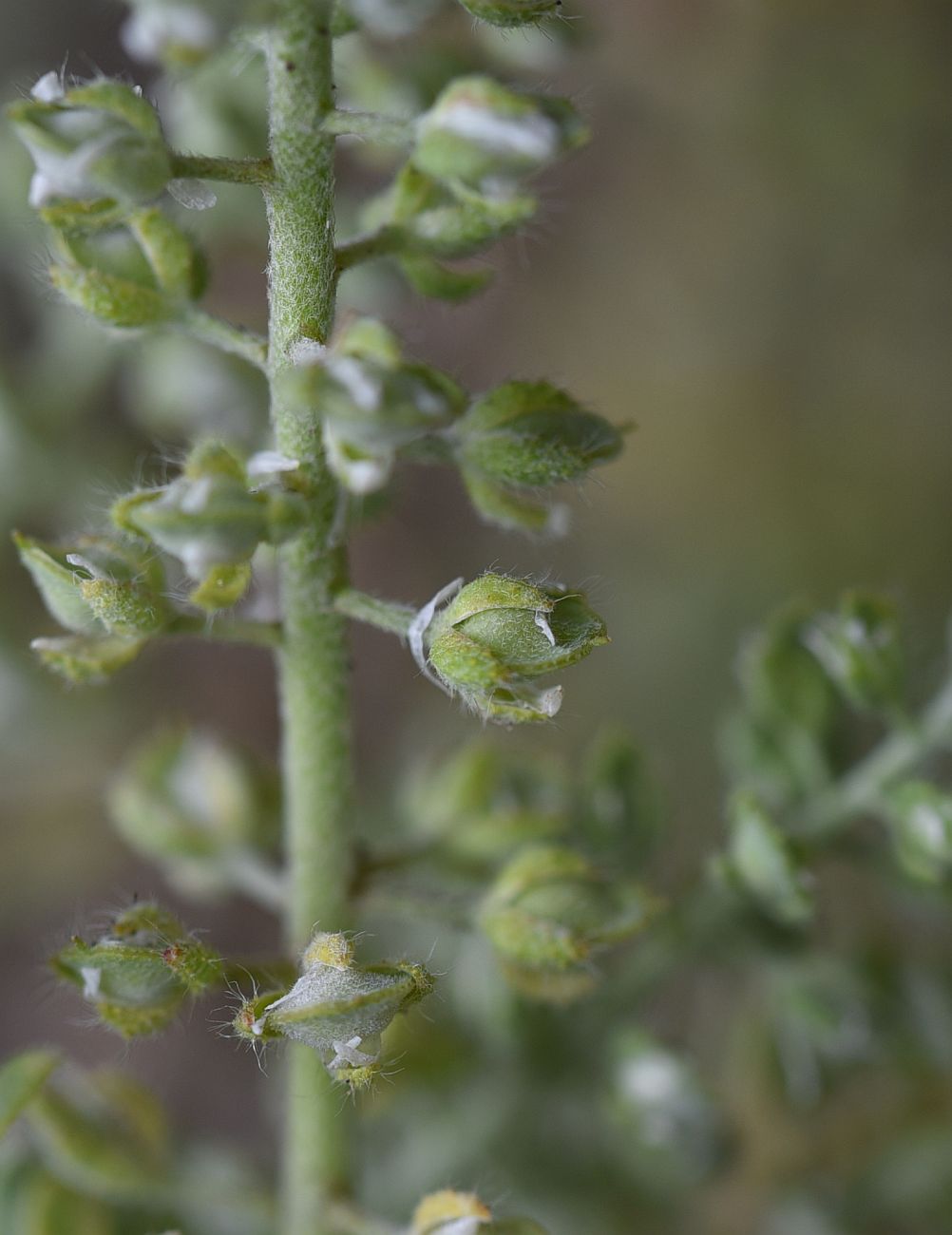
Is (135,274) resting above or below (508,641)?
above

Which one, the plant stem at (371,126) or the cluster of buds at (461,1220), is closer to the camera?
the plant stem at (371,126)

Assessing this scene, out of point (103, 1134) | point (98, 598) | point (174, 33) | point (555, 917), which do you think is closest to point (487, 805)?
point (555, 917)

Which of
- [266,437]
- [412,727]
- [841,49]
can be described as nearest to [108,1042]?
[412,727]

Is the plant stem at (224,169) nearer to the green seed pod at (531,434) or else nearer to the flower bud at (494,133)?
the flower bud at (494,133)

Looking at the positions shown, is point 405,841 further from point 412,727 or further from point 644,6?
point 644,6


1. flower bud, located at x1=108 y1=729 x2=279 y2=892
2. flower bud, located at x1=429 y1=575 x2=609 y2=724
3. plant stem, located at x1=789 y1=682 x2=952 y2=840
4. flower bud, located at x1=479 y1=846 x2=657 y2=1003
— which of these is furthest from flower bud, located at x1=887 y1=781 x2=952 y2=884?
flower bud, located at x1=108 y1=729 x2=279 y2=892

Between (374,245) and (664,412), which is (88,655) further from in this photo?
(664,412)

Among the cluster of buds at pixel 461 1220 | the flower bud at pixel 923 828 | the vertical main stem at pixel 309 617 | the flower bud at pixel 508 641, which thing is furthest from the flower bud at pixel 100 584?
the flower bud at pixel 923 828
